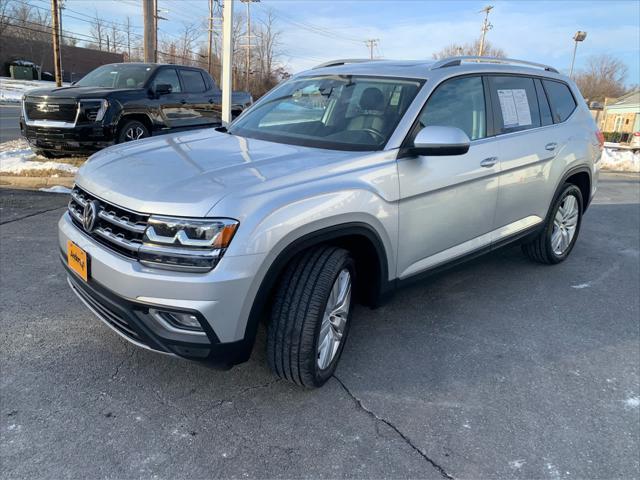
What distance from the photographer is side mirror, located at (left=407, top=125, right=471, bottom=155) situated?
9.65 ft

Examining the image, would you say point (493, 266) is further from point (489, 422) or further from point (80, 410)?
point (80, 410)

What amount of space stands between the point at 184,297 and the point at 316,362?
832 millimetres

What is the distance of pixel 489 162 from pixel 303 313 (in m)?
1.94

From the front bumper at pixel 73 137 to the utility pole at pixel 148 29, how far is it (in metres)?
5.96

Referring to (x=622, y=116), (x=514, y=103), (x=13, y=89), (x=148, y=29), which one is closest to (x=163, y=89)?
(x=148, y=29)

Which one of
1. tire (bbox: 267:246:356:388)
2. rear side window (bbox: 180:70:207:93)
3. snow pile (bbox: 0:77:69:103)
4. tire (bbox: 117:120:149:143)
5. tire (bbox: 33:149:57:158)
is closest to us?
tire (bbox: 267:246:356:388)

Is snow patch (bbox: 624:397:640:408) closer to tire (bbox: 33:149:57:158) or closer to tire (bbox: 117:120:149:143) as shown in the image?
tire (bbox: 117:120:149:143)

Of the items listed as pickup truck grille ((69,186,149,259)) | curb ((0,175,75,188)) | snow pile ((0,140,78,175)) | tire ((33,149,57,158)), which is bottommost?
curb ((0,175,75,188))

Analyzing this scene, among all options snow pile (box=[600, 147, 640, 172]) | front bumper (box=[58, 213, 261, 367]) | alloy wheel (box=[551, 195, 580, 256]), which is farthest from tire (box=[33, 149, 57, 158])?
snow pile (box=[600, 147, 640, 172])

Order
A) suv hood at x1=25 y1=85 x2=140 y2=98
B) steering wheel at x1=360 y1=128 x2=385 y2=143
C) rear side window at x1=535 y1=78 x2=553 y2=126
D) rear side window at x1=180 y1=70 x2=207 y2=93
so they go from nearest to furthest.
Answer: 1. steering wheel at x1=360 y1=128 x2=385 y2=143
2. rear side window at x1=535 y1=78 x2=553 y2=126
3. suv hood at x1=25 y1=85 x2=140 y2=98
4. rear side window at x1=180 y1=70 x2=207 y2=93

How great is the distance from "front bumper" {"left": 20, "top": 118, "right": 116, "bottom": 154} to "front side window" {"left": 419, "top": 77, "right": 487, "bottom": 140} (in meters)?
5.85

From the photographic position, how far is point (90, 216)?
262 cm

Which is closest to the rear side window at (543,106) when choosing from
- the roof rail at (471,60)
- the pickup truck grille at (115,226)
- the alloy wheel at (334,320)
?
the roof rail at (471,60)

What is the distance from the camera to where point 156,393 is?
8.99ft
